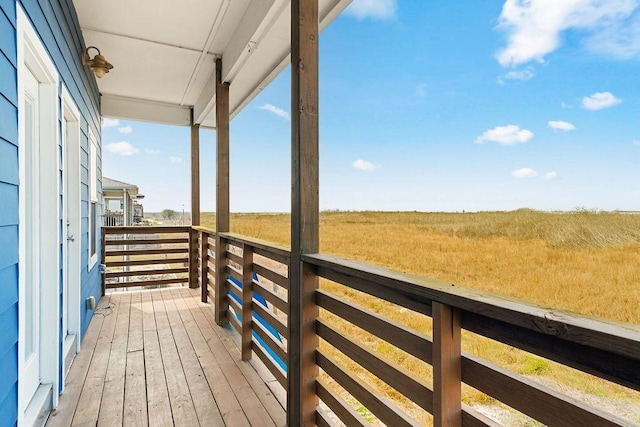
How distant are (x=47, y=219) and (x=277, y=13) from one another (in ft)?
5.95

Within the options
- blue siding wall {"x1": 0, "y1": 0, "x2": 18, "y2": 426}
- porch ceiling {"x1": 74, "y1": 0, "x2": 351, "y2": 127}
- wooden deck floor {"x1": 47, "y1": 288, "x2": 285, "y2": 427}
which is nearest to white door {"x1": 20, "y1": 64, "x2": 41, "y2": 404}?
wooden deck floor {"x1": 47, "y1": 288, "x2": 285, "y2": 427}

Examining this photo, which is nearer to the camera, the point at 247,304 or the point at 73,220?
the point at 247,304

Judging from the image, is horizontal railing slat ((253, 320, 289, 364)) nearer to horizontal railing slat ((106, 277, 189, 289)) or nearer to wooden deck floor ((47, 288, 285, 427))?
wooden deck floor ((47, 288, 285, 427))

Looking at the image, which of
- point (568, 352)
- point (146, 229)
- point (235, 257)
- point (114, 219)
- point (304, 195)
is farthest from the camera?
point (114, 219)

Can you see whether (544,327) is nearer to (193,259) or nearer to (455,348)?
(455,348)

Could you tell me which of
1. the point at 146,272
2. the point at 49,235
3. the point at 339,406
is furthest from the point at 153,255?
the point at 339,406

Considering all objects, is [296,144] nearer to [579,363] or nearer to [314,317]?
[314,317]

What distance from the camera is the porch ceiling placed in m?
2.54

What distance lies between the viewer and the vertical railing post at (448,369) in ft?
3.05

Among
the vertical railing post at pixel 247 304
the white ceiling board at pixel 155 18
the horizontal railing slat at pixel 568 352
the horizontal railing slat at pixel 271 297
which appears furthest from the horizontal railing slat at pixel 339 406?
the white ceiling board at pixel 155 18

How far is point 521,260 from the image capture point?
1.23 metres

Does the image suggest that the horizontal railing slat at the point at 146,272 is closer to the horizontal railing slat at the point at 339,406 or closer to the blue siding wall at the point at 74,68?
the blue siding wall at the point at 74,68

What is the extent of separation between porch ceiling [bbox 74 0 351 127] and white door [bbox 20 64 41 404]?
1.19 m

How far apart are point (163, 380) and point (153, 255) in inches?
121
